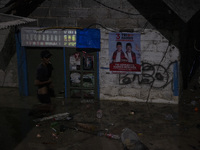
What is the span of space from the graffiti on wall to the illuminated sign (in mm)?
2469

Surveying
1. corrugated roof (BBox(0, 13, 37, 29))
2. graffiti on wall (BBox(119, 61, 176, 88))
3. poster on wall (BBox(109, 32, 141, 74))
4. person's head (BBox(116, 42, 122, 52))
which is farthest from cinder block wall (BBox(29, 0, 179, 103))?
corrugated roof (BBox(0, 13, 37, 29))

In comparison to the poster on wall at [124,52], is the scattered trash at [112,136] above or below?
below

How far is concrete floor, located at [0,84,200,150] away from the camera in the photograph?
6.09 metres

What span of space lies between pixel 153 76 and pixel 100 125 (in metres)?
2.81

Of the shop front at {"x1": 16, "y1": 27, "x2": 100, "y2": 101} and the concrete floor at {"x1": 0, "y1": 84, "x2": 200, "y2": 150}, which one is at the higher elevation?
the shop front at {"x1": 16, "y1": 27, "x2": 100, "y2": 101}

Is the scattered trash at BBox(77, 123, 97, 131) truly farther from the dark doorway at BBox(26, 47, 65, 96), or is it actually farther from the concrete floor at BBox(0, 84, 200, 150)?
the dark doorway at BBox(26, 47, 65, 96)

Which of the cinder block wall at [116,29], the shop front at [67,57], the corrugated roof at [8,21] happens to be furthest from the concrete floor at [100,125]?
the corrugated roof at [8,21]

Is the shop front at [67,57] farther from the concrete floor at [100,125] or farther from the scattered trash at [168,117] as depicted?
A: the scattered trash at [168,117]

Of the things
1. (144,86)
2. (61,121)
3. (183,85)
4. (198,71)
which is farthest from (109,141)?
(198,71)

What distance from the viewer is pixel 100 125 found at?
23.4 ft

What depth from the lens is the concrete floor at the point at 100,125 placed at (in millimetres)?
6086

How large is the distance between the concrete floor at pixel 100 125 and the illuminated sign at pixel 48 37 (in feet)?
6.96

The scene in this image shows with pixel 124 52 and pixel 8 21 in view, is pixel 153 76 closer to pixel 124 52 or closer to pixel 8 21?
pixel 124 52

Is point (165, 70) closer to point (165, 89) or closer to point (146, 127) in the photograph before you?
point (165, 89)
